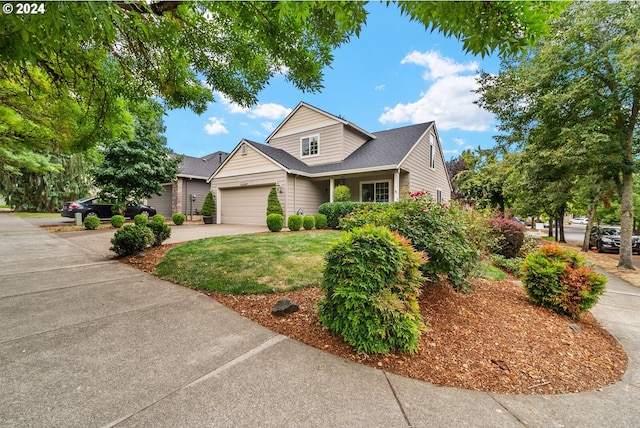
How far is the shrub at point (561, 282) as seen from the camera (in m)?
3.73

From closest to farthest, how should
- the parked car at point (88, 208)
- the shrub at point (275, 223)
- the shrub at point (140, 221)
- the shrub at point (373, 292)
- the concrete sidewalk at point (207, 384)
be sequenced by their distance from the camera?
1. the concrete sidewalk at point (207, 384)
2. the shrub at point (373, 292)
3. the shrub at point (140, 221)
4. the shrub at point (275, 223)
5. the parked car at point (88, 208)

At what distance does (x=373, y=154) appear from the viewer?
44.4 feet

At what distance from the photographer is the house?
1297cm

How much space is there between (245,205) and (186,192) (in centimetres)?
Result: 686

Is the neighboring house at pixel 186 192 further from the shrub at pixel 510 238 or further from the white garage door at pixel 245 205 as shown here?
the shrub at pixel 510 238

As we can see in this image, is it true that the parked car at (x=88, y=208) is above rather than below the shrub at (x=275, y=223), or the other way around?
above

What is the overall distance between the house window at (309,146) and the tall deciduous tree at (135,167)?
7.87m

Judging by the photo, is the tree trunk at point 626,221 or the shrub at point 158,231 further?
the tree trunk at point 626,221

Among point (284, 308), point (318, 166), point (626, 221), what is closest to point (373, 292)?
point (284, 308)

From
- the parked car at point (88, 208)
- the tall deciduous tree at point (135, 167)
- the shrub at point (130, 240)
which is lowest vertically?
the shrub at point (130, 240)

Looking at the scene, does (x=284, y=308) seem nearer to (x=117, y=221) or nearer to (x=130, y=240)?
(x=130, y=240)

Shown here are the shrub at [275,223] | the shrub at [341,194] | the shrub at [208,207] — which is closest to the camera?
the shrub at [275,223]

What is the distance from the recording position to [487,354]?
8.61 ft

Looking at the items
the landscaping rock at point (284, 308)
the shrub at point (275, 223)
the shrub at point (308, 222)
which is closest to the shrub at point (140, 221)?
the shrub at point (275, 223)
